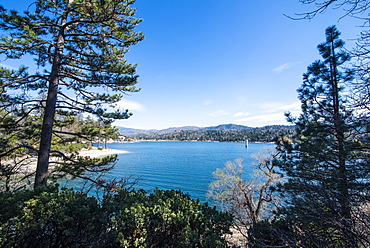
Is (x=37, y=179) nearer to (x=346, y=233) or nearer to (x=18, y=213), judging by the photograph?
(x=18, y=213)

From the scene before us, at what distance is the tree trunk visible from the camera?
4.38 m

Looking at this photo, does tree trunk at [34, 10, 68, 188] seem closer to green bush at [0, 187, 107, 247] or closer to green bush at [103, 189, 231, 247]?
green bush at [0, 187, 107, 247]

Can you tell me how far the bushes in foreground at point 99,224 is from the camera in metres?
2.21

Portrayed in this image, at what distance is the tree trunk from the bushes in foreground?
1965mm

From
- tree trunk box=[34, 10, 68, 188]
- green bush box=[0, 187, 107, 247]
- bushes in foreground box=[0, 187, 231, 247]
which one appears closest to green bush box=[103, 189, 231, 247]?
bushes in foreground box=[0, 187, 231, 247]

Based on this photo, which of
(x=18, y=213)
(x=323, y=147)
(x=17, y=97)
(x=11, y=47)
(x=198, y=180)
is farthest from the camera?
(x=198, y=180)

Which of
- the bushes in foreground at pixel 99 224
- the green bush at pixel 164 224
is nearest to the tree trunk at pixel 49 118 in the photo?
the bushes in foreground at pixel 99 224

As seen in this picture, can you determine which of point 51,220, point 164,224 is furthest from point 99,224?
point 164,224

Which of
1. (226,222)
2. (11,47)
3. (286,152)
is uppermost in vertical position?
(11,47)

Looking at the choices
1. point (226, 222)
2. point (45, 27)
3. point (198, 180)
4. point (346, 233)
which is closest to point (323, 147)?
point (346, 233)

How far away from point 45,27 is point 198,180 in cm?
2089

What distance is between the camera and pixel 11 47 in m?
4.18

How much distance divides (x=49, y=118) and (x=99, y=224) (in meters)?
3.57

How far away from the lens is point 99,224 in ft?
7.97
